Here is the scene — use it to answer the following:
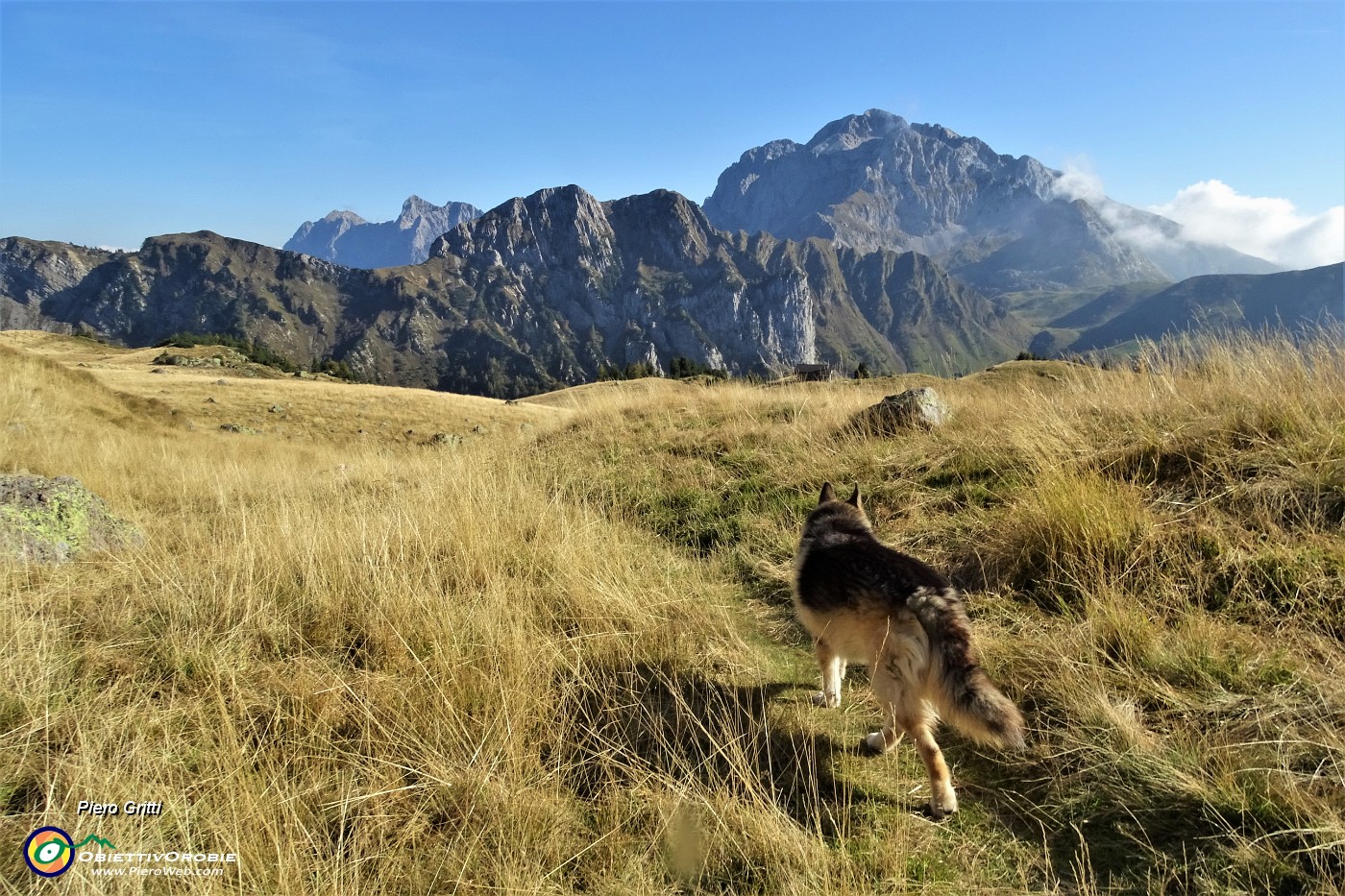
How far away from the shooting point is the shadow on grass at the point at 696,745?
9.18 ft

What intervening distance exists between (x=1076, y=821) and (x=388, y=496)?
Answer: 7163 mm

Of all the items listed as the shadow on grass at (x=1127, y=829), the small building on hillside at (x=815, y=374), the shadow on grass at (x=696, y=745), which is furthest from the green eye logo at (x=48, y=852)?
the small building on hillside at (x=815, y=374)

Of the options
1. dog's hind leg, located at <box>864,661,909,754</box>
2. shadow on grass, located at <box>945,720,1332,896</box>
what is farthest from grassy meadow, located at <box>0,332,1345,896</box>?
dog's hind leg, located at <box>864,661,909,754</box>

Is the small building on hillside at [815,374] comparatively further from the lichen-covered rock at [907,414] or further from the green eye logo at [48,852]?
the green eye logo at [48,852]

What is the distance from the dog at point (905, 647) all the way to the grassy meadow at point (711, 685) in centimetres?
31

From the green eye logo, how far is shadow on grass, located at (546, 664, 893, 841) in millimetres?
1874

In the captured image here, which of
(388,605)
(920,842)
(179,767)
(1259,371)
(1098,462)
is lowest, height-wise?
(920,842)

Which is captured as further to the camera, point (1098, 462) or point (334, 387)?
point (334, 387)

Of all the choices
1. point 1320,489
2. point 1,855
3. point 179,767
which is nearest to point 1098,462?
point 1320,489

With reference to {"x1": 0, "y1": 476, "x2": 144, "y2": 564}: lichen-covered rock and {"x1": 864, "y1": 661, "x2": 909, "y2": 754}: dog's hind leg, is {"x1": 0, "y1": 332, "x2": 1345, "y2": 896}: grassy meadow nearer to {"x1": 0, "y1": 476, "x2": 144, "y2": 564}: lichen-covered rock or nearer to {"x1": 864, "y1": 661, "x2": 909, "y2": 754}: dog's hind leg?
{"x1": 864, "y1": 661, "x2": 909, "y2": 754}: dog's hind leg

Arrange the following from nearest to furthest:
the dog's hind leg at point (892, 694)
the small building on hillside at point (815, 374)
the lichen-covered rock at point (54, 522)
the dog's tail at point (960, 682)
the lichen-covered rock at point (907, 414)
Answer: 1. the dog's tail at point (960, 682)
2. the dog's hind leg at point (892, 694)
3. the lichen-covered rock at point (54, 522)
4. the lichen-covered rock at point (907, 414)
5. the small building on hillside at point (815, 374)

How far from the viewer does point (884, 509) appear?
6395 millimetres

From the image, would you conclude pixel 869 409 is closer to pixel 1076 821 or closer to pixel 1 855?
pixel 1076 821

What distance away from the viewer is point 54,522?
5.62 m
